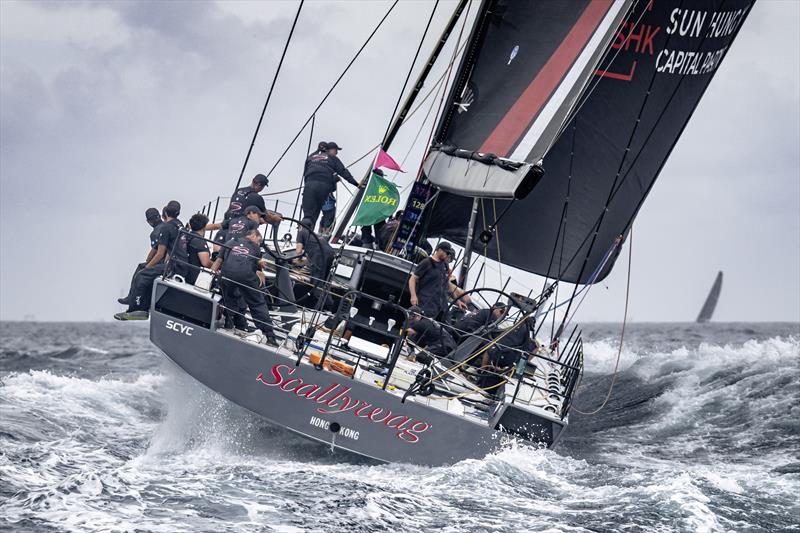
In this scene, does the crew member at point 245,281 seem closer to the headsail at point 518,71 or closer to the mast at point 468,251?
the headsail at point 518,71

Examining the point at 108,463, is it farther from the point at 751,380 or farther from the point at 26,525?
the point at 751,380

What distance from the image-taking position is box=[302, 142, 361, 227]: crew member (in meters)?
14.2

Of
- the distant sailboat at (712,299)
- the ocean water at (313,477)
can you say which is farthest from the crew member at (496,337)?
the distant sailboat at (712,299)

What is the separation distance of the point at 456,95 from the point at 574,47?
146 cm

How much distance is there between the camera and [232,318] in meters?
10.3

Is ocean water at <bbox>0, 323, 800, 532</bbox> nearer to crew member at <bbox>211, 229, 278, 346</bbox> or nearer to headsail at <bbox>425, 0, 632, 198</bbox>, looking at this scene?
crew member at <bbox>211, 229, 278, 346</bbox>

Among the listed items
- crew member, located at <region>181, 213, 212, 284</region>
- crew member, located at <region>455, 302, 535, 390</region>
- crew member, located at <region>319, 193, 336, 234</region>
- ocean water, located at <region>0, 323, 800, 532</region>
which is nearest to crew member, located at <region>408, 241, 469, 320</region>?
crew member, located at <region>455, 302, 535, 390</region>

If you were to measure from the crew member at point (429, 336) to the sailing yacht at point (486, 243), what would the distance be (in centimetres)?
12

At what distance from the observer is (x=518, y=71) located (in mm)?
12961

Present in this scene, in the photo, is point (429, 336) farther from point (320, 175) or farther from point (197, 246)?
point (320, 175)

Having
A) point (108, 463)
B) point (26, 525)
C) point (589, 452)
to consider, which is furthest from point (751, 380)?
point (26, 525)

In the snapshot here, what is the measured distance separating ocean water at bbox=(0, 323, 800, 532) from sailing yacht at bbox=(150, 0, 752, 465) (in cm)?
39

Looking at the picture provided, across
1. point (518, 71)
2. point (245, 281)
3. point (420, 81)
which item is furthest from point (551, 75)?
point (245, 281)

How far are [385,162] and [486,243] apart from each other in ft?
4.99
